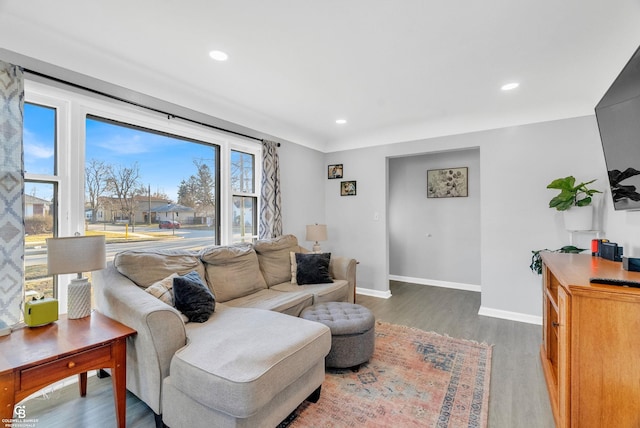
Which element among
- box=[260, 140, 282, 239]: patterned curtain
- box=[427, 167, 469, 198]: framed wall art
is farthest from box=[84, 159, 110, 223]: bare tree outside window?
box=[427, 167, 469, 198]: framed wall art

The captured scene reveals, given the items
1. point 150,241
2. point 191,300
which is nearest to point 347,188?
point 150,241

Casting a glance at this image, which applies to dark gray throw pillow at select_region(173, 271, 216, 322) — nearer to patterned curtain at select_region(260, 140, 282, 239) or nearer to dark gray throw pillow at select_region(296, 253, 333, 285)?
dark gray throw pillow at select_region(296, 253, 333, 285)

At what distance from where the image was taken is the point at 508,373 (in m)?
2.32

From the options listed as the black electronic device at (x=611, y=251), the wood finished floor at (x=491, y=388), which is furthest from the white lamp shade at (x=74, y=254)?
the black electronic device at (x=611, y=251)

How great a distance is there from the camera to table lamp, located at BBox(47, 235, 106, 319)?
1753 millimetres

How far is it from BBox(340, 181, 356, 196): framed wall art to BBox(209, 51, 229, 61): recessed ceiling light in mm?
2817

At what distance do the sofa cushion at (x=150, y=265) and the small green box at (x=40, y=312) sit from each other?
0.45m

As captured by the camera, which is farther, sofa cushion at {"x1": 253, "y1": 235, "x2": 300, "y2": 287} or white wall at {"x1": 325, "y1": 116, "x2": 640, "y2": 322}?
sofa cushion at {"x1": 253, "y1": 235, "x2": 300, "y2": 287}

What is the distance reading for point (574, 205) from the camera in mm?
2932

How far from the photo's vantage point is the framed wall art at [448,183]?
189 inches

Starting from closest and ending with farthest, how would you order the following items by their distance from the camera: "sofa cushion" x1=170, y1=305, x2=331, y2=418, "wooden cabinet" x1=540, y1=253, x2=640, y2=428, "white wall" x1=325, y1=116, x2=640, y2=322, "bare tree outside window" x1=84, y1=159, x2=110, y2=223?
"wooden cabinet" x1=540, y1=253, x2=640, y2=428 → "sofa cushion" x1=170, y1=305, x2=331, y2=418 → "bare tree outside window" x1=84, y1=159, x2=110, y2=223 → "white wall" x1=325, y1=116, x2=640, y2=322

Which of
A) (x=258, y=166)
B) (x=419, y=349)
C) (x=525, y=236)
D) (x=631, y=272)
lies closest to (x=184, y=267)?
(x=258, y=166)

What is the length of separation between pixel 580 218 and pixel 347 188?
284 centimetres

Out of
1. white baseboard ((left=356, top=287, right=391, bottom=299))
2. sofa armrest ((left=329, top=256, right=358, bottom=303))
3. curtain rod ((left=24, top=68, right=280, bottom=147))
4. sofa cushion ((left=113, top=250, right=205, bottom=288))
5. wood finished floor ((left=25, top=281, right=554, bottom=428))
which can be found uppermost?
curtain rod ((left=24, top=68, right=280, bottom=147))
